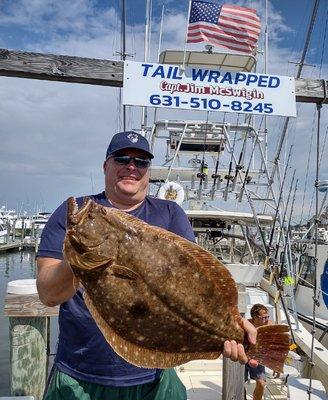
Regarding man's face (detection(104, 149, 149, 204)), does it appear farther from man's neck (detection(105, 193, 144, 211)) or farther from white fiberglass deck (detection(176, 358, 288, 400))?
white fiberglass deck (detection(176, 358, 288, 400))

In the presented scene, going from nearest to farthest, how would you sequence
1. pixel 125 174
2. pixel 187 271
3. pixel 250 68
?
pixel 187 271 → pixel 125 174 → pixel 250 68

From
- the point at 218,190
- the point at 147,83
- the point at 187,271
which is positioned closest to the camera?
the point at 187,271

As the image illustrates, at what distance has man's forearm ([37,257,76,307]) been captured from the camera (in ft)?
6.50

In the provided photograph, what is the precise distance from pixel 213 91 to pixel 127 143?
2077 mm

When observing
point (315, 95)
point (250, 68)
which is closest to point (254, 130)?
→ point (250, 68)

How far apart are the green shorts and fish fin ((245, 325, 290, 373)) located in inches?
30.1

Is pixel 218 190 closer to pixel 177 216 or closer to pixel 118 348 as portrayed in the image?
pixel 177 216

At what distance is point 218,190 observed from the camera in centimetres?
1095

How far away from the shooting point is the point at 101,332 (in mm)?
2211

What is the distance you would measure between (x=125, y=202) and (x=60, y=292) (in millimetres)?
717

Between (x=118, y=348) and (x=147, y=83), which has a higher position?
(x=147, y=83)

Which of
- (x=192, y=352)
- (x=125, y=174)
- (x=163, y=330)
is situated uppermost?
(x=125, y=174)

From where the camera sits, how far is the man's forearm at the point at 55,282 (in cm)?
198

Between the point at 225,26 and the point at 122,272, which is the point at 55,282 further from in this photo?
the point at 225,26
